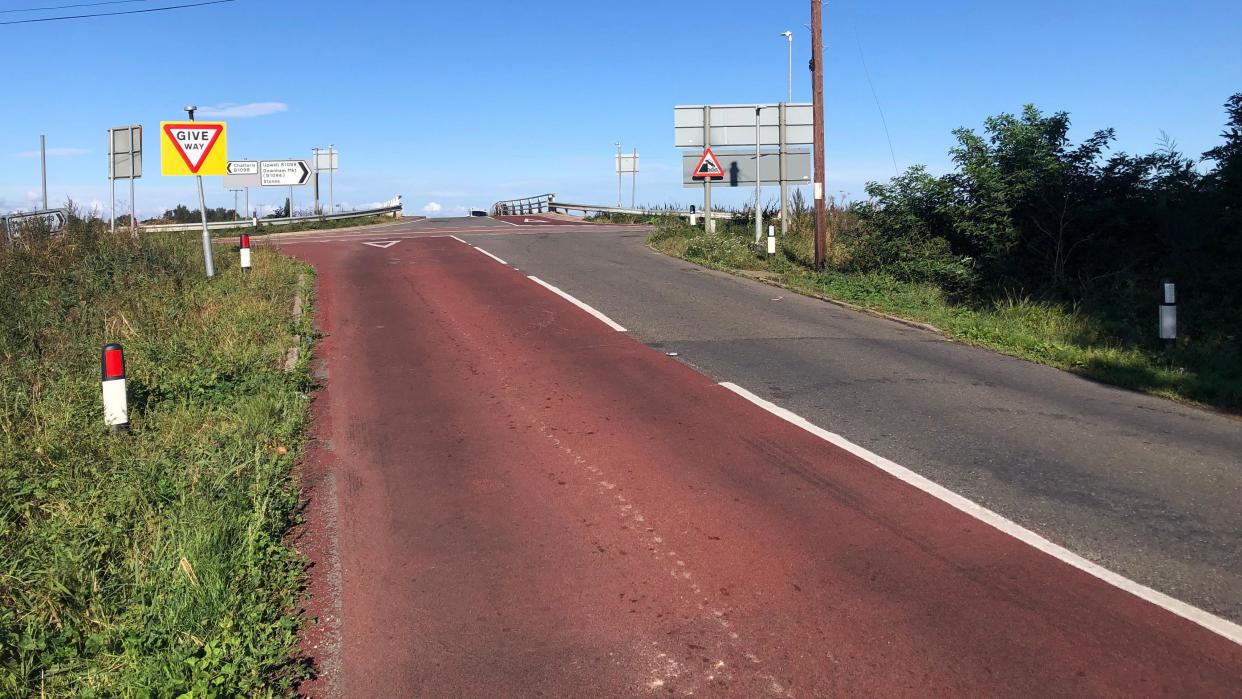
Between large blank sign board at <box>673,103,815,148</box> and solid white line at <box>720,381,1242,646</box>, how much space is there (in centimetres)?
2123

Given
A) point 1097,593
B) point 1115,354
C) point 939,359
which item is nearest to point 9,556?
point 1097,593

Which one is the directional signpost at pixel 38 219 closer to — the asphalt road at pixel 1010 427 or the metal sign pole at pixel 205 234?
the metal sign pole at pixel 205 234

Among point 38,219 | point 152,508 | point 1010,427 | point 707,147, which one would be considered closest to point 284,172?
point 707,147

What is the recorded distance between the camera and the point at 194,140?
1509cm

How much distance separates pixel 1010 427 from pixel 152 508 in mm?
6769

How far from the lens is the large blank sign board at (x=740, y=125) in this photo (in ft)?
93.5

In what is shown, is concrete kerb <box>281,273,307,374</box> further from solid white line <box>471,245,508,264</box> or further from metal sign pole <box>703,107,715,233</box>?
metal sign pole <box>703,107,715,233</box>

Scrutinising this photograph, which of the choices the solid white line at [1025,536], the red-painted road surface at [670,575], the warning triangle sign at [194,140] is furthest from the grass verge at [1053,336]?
the warning triangle sign at [194,140]

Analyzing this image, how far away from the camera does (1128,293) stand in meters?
14.9

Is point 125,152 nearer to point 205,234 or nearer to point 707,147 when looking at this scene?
point 205,234

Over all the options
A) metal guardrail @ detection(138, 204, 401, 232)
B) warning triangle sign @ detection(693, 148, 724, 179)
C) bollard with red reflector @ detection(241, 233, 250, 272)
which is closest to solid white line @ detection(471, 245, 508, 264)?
bollard with red reflector @ detection(241, 233, 250, 272)

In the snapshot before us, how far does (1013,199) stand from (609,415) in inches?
470

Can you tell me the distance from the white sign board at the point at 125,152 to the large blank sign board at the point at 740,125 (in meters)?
14.6

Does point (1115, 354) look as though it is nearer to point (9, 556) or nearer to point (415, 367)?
point (415, 367)
